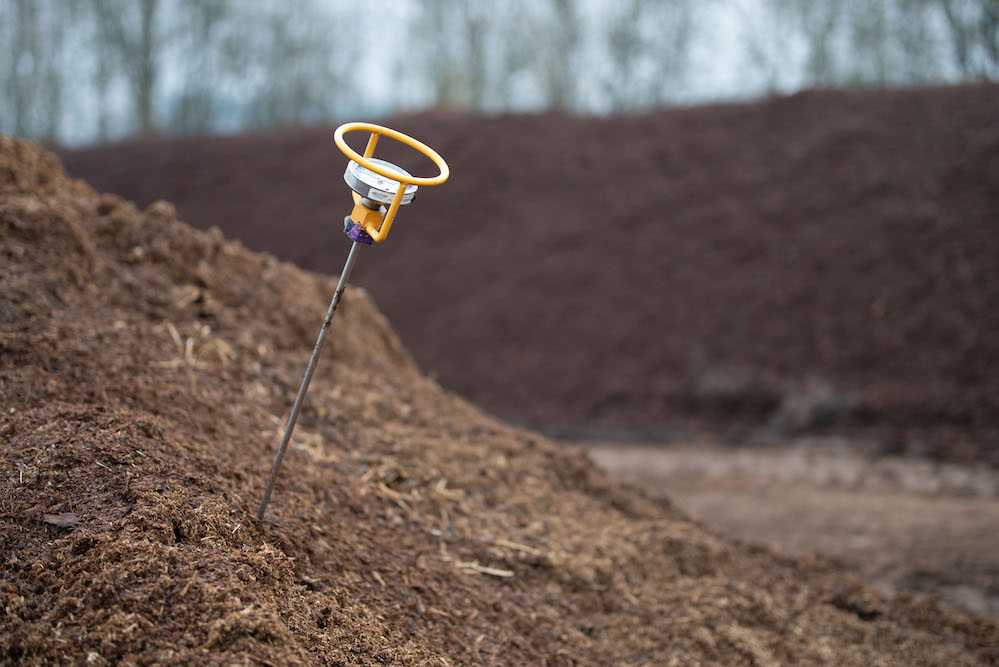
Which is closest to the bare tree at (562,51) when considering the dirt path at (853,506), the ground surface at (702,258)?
the ground surface at (702,258)

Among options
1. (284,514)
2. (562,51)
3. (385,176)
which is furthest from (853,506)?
(562,51)

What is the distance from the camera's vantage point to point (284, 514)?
3.23m

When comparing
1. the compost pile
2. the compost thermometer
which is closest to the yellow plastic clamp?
the compost thermometer

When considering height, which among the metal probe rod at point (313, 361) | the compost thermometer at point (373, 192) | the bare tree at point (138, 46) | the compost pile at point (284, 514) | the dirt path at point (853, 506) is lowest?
the dirt path at point (853, 506)

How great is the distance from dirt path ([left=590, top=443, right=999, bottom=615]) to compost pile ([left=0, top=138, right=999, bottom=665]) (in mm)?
1129

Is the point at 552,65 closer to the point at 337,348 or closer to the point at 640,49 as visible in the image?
the point at 640,49

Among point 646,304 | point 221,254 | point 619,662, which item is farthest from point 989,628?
point 646,304

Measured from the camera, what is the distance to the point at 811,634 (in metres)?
4.29

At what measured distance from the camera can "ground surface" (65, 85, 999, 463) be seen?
1260cm

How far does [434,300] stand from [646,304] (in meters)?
4.49

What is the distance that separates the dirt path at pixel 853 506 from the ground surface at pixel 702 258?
1164mm

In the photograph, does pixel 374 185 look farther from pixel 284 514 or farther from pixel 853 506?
pixel 853 506

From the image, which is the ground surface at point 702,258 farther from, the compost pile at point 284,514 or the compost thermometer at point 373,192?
the compost thermometer at point 373,192

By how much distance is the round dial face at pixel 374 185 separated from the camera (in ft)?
8.65
